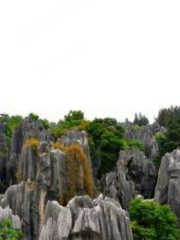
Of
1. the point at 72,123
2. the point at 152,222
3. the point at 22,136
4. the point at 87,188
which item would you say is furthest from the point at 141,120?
the point at 152,222

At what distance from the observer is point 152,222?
24078 mm

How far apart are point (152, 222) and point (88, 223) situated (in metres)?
6.98

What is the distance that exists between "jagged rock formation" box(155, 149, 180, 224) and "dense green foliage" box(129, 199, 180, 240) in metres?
5.19

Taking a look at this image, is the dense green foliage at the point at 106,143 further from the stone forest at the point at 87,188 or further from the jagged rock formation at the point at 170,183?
the jagged rock formation at the point at 170,183

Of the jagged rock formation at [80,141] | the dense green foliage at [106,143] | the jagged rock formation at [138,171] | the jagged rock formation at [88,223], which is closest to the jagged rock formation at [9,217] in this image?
the jagged rock formation at [88,223]

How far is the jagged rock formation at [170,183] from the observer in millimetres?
30234

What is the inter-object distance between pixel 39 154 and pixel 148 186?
10.7 meters

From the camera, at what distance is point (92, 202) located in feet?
64.4

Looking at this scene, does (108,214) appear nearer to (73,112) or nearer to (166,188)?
(166,188)

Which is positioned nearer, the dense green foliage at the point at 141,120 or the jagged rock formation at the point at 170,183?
the jagged rock formation at the point at 170,183

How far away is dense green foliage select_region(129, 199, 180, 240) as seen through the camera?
23098mm

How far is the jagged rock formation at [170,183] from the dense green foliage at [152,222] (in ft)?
17.0

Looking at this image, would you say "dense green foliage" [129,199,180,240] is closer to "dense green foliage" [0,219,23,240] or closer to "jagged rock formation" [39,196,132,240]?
"jagged rock formation" [39,196,132,240]

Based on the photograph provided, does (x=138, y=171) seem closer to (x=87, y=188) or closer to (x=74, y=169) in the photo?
(x=87, y=188)
